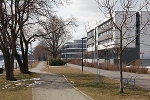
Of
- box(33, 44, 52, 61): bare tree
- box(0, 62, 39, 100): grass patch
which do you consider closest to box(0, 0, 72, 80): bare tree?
box(0, 62, 39, 100): grass patch

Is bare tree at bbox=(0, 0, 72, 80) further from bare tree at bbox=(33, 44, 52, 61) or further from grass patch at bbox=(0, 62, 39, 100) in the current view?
bare tree at bbox=(33, 44, 52, 61)

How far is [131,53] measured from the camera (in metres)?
71.4

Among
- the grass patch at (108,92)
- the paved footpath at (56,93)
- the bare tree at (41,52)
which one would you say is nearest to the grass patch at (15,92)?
the paved footpath at (56,93)

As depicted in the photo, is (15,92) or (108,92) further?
(15,92)

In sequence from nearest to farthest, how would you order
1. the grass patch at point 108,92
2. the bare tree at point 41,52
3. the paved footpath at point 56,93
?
the paved footpath at point 56,93, the grass patch at point 108,92, the bare tree at point 41,52

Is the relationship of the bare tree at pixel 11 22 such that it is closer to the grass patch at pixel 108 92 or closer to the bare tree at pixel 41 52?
the grass patch at pixel 108 92

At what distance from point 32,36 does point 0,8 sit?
1187 centimetres

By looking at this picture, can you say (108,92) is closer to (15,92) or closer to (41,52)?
(15,92)

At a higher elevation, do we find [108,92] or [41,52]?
[41,52]

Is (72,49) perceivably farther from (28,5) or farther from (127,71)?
(28,5)

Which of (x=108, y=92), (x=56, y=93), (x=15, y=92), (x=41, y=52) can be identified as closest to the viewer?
(x=56, y=93)

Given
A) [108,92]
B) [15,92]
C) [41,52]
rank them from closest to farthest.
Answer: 1. [108,92]
2. [15,92]
3. [41,52]

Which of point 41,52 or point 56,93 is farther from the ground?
point 41,52

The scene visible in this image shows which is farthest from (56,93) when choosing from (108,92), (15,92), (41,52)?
(41,52)
